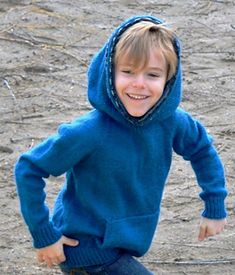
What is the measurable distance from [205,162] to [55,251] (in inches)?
26.6

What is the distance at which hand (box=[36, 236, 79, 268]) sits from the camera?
12.3 feet

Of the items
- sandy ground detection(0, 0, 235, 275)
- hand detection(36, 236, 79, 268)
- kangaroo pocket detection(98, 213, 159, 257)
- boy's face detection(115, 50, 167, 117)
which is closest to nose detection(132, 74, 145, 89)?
boy's face detection(115, 50, 167, 117)

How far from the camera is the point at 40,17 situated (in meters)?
9.12

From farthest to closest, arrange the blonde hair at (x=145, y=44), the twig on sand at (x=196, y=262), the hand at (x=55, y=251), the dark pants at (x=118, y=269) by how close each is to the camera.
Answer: the twig on sand at (x=196, y=262)
the dark pants at (x=118, y=269)
the hand at (x=55, y=251)
the blonde hair at (x=145, y=44)

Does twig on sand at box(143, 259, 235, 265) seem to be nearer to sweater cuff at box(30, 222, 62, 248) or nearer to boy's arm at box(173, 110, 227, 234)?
boy's arm at box(173, 110, 227, 234)

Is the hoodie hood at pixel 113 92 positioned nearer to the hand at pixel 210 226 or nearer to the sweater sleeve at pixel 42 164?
the sweater sleeve at pixel 42 164

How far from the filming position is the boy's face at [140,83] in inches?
143

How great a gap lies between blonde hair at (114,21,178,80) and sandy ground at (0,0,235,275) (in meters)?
1.64

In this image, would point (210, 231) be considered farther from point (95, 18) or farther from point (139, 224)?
point (95, 18)

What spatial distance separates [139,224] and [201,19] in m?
5.67

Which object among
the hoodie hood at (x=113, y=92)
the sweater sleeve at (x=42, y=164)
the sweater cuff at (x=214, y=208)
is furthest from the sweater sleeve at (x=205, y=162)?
the sweater sleeve at (x=42, y=164)

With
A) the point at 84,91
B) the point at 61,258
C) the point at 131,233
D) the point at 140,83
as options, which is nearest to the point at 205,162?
the point at 131,233

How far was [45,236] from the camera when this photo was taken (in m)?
3.70

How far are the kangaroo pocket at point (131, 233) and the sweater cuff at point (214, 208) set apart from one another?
22 cm
